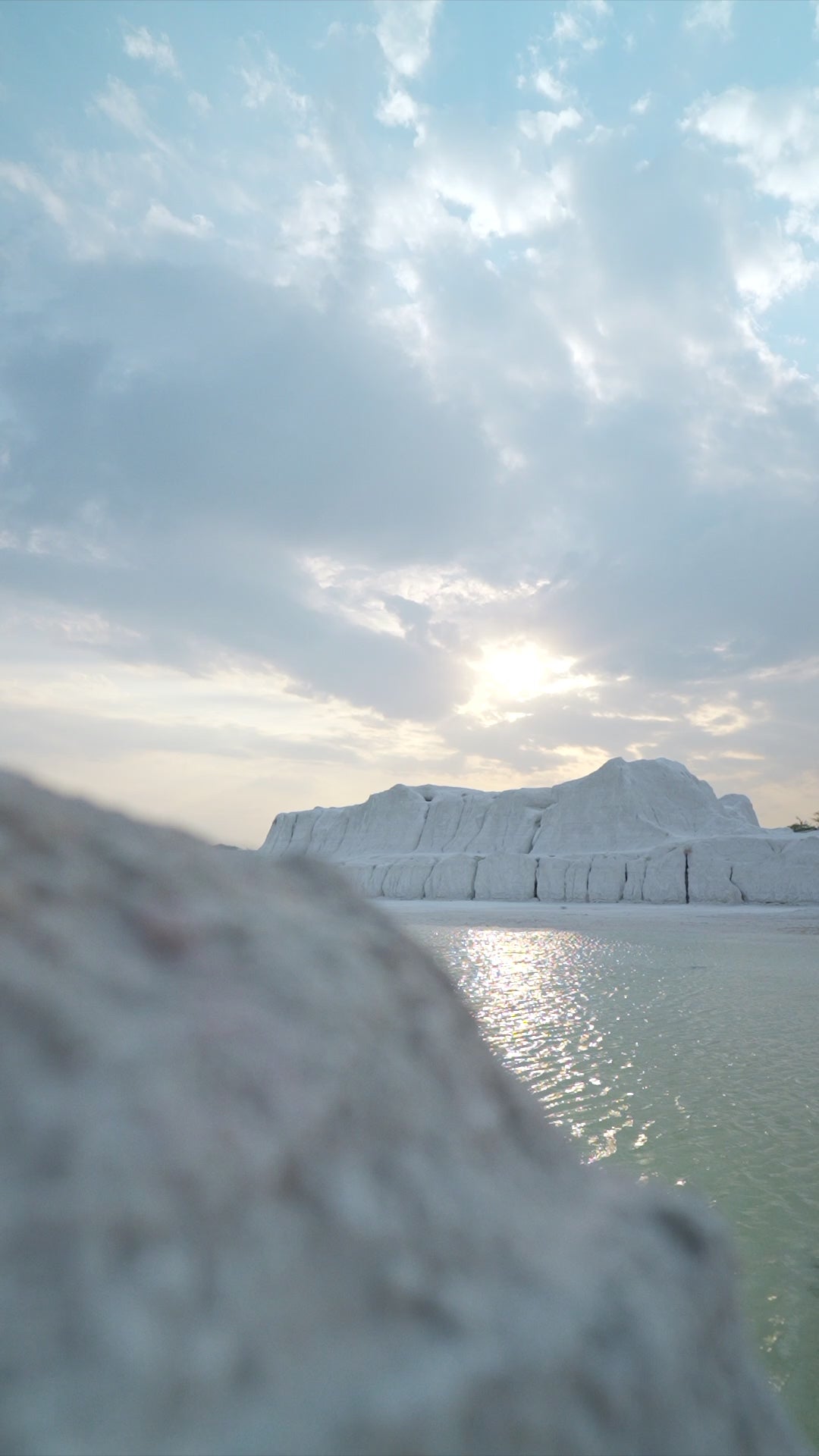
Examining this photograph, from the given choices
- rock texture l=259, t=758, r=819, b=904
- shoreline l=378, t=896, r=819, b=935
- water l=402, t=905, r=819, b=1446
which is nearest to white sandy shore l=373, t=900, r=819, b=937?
shoreline l=378, t=896, r=819, b=935

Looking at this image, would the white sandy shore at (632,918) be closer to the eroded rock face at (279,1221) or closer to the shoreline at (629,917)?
the shoreline at (629,917)

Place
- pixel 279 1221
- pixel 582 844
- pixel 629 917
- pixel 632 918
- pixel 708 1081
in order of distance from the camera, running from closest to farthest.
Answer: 1. pixel 279 1221
2. pixel 708 1081
3. pixel 632 918
4. pixel 629 917
5. pixel 582 844

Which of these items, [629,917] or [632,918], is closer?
[632,918]

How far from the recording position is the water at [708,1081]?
9.66ft

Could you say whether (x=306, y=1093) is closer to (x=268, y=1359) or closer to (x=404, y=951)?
(x=268, y=1359)

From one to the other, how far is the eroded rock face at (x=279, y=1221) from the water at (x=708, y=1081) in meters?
0.34

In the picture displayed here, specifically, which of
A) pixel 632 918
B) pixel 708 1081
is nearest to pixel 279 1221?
pixel 708 1081

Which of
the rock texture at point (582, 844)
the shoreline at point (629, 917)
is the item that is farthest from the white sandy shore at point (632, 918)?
the rock texture at point (582, 844)

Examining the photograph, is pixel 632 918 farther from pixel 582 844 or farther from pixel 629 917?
pixel 582 844

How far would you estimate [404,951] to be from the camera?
3.32 feet

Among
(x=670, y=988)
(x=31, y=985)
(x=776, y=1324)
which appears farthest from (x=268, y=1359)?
(x=670, y=988)

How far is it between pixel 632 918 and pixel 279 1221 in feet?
74.0

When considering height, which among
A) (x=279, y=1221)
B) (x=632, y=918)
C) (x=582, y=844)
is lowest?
(x=632, y=918)

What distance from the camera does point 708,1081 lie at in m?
5.45
